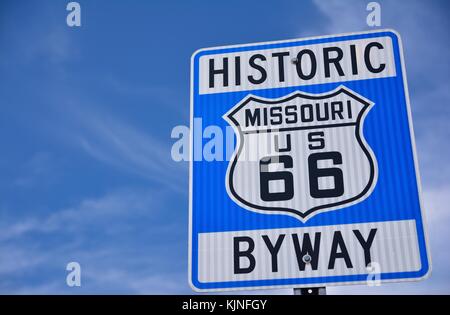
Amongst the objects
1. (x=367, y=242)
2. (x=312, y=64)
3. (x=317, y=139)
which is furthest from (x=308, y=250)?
(x=312, y=64)

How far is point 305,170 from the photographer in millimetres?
2955

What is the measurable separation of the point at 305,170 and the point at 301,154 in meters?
0.09

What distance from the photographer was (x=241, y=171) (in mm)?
3021

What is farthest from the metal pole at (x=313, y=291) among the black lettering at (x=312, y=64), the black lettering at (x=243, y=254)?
the black lettering at (x=312, y=64)

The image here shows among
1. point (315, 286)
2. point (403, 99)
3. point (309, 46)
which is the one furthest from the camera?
point (309, 46)

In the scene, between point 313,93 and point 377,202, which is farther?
point 313,93

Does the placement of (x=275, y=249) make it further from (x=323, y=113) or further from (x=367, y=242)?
(x=323, y=113)

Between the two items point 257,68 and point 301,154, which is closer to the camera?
point 301,154

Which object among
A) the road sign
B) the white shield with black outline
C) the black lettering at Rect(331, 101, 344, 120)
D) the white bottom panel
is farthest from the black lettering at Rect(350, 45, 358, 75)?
the white bottom panel

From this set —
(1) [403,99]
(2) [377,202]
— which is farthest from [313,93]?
(2) [377,202]

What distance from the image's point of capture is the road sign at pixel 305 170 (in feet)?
9.07

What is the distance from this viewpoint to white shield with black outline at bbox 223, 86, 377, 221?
2.88 m
